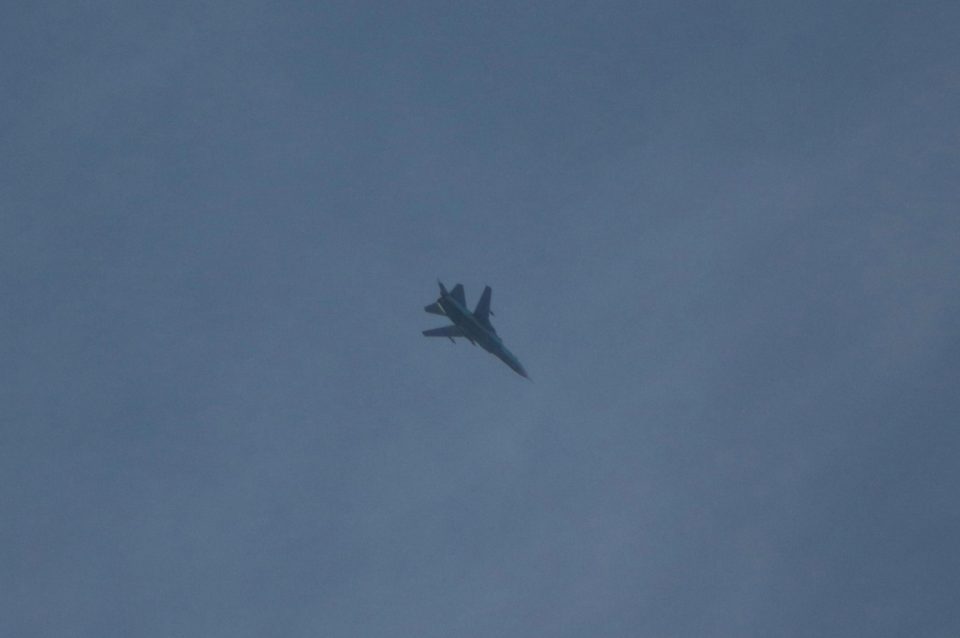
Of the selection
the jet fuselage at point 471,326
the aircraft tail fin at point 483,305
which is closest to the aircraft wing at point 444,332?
the jet fuselage at point 471,326

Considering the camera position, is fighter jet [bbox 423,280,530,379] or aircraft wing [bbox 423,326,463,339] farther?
aircraft wing [bbox 423,326,463,339]

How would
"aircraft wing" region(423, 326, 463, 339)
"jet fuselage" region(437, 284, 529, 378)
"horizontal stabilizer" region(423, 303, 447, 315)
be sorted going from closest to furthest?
"jet fuselage" region(437, 284, 529, 378) → "horizontal stabilizer" region(423, 303, 447, 315) → "aircraft wing" region(423, 326, 463, 339)

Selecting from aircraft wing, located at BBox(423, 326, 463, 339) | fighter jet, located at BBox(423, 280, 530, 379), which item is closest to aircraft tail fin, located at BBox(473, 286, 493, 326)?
fighter jet, located at BBox(423, 280, 530, 379)

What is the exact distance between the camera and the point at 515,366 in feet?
465

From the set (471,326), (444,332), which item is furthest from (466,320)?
(444,332)

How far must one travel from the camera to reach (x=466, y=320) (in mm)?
131750

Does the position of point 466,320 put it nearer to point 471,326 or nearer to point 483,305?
point 471,326

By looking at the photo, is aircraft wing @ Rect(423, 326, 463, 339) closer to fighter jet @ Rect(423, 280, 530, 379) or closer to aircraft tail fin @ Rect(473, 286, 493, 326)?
fighter jet @ Rect(423, 280, 530, 379)

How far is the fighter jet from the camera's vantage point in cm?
13038

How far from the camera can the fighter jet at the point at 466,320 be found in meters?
130

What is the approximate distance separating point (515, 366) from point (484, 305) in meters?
11.1

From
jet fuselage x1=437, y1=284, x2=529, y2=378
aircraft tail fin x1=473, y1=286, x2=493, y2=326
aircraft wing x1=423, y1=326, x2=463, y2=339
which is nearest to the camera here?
jet fuselage x1=437, y1=284, x2=529, y2=378

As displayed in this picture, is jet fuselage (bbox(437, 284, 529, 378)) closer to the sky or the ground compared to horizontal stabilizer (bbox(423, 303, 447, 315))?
closer to the ground

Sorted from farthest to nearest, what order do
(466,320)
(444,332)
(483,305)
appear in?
1. (444,332)
2. (483,305)
3. (466,320)
